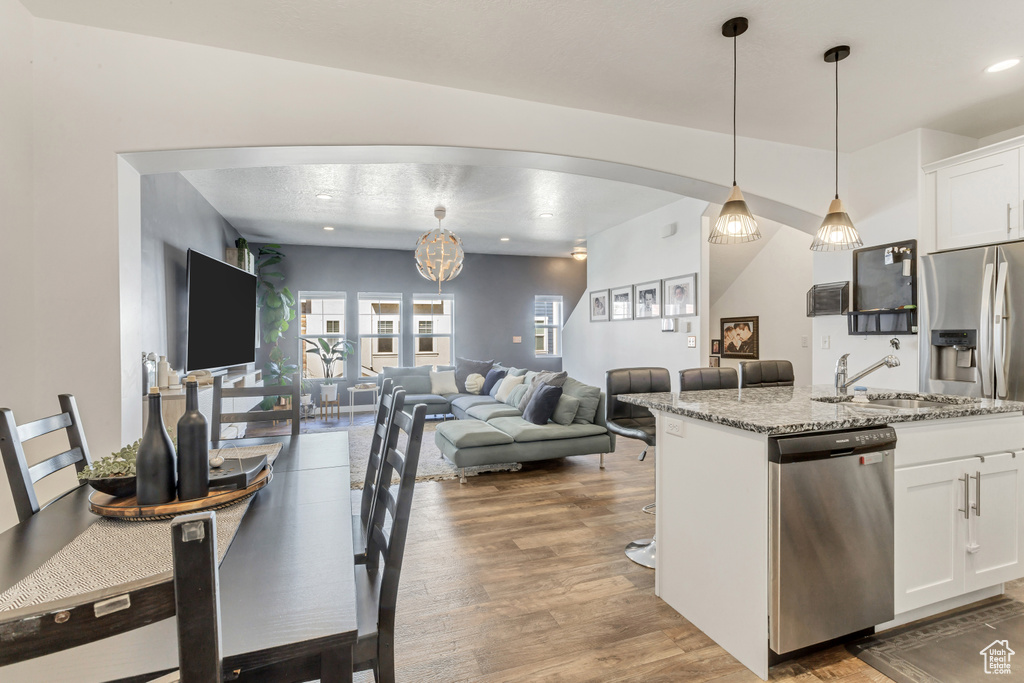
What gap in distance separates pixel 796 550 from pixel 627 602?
0.83 m

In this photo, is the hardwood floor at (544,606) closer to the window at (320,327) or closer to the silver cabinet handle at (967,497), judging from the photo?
the silver cabinet handle at (967,497)

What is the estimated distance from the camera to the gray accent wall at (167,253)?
3.44m

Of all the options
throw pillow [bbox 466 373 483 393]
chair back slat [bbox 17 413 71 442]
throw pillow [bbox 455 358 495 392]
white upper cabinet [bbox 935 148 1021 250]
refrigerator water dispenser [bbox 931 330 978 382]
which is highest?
white upper cabinet [bbox 935 148 1021 250]

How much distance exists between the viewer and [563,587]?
232 cm

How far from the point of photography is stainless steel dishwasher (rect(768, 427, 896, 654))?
168 centimetres

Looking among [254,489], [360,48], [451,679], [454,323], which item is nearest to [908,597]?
[451,679]

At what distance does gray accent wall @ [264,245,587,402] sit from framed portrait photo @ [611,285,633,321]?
2.42 meters

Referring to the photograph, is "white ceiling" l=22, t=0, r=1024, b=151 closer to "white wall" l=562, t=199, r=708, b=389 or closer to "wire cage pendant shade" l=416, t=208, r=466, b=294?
"white wall" l=562, t=199, r=708, b=389

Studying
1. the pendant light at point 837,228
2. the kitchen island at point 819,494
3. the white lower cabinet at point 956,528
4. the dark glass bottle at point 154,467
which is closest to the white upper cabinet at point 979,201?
the pendant light at point 837,228

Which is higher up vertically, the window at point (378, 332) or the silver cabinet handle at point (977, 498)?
the window at point (378, 332)

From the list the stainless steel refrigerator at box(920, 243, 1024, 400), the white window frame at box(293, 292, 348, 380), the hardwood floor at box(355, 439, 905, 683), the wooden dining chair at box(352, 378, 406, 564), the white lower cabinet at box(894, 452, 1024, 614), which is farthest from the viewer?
the white window frame at box(293, 292, 348, 380)

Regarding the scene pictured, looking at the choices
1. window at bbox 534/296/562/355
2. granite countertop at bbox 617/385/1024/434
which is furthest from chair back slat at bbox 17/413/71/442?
window at bbox 534/296/562/355

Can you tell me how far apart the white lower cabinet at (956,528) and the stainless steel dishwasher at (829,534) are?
128 mm

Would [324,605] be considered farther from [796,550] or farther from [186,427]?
[796,550]
